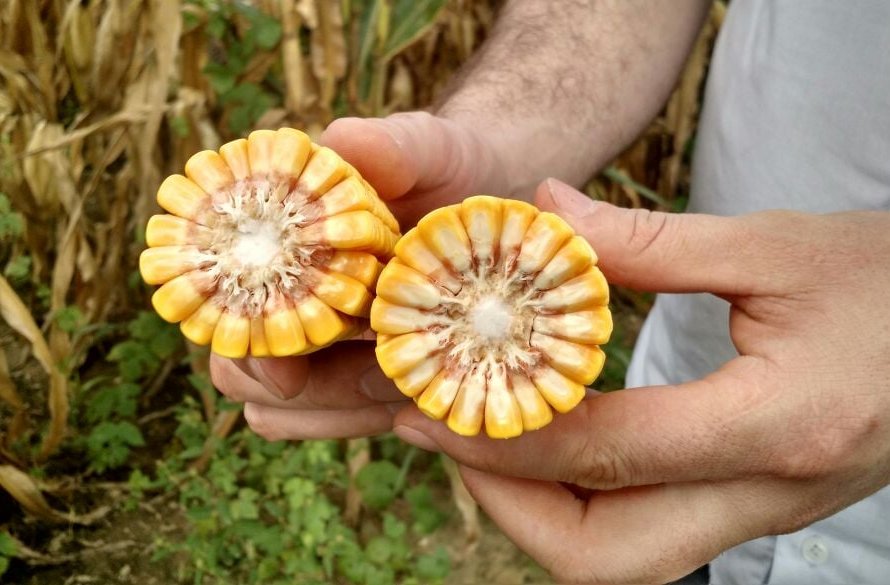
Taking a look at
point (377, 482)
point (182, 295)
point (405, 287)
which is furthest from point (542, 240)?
point (377, 482)

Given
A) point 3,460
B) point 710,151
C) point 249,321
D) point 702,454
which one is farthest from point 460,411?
point 3,460

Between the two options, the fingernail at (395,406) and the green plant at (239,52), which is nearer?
the fingernail at (395,406)

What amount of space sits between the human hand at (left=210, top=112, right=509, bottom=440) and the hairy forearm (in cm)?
12

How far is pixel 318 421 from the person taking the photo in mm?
1229

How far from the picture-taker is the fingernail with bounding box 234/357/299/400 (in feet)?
3.05

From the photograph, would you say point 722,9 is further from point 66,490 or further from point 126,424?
point 66,490

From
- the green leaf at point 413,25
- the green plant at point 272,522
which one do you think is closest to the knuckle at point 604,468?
the green plant at point 272,522

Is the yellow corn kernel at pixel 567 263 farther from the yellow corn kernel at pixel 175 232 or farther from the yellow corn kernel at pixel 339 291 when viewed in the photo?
the yellow corn kernel at pixel 175 232

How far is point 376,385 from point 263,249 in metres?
0.36

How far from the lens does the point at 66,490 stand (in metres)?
1.94

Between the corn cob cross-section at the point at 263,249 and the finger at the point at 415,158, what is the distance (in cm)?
21

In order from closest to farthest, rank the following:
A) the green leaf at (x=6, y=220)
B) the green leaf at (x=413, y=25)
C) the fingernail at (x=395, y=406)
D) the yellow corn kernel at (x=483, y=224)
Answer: the yellow corn kernel at (x=483, y=224), the fingernail at (x=395, y=406), the green leaf at (x=6, y=220), the green leaf at (x=413, y=25)

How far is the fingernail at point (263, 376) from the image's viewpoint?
93cm

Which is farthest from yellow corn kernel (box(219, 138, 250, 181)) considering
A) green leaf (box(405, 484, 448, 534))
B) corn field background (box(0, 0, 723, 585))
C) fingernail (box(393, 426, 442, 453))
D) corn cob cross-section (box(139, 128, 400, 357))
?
green leaf (box(405, 484, 448, 534))
